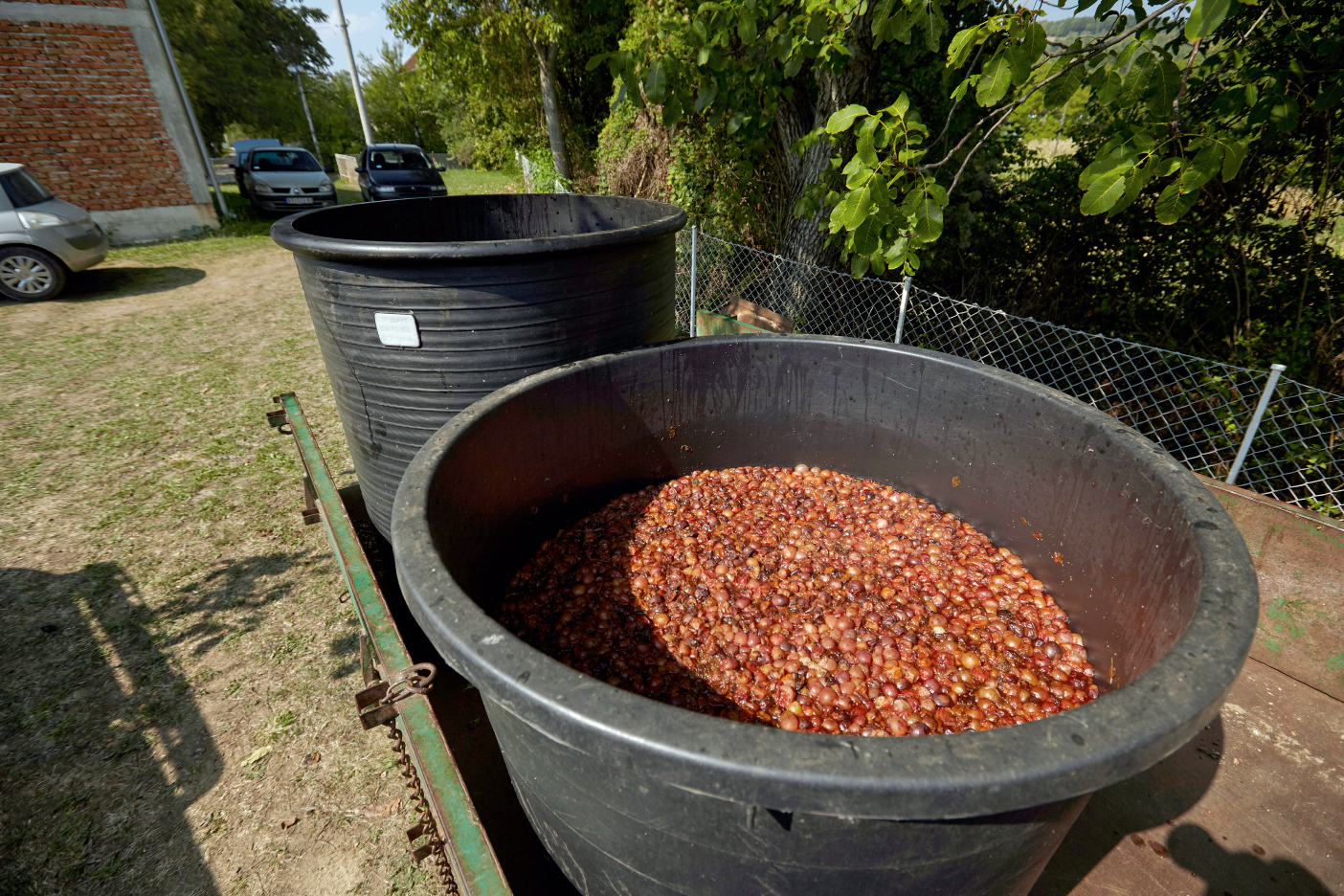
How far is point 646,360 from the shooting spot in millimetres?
2092

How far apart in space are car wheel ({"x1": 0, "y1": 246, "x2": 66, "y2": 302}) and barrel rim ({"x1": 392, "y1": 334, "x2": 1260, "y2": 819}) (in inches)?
397

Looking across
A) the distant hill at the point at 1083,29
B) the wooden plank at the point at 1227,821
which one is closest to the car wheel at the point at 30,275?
the distant hill at the point at 1083,29

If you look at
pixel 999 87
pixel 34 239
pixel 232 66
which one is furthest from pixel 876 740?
pixel 232 66

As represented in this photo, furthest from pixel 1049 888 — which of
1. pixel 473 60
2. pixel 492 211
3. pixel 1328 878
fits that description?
pixel 473 60

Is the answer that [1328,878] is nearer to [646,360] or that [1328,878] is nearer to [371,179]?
[646,360]

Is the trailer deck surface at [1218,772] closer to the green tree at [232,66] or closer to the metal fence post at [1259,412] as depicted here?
the metal fence post at [1259,412]

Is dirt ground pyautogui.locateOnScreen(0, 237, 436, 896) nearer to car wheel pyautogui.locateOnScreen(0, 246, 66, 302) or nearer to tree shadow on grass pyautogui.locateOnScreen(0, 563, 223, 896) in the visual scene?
→ tree shadow on grass pyautogui.locateOnScreen(0, 563, 223, 896)

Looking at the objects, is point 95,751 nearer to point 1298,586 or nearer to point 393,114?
point 1298,586

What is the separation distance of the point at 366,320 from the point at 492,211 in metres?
1.60

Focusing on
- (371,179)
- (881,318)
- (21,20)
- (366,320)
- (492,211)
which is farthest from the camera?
(371,179)

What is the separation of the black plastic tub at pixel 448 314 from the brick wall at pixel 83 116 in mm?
11590

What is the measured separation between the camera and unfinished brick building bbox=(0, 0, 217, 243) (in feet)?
30.9

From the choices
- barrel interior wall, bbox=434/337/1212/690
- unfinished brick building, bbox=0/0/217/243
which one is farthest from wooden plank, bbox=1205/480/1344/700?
unfinished brick building, bbox=0/0/217/243

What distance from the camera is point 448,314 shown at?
192 cm
